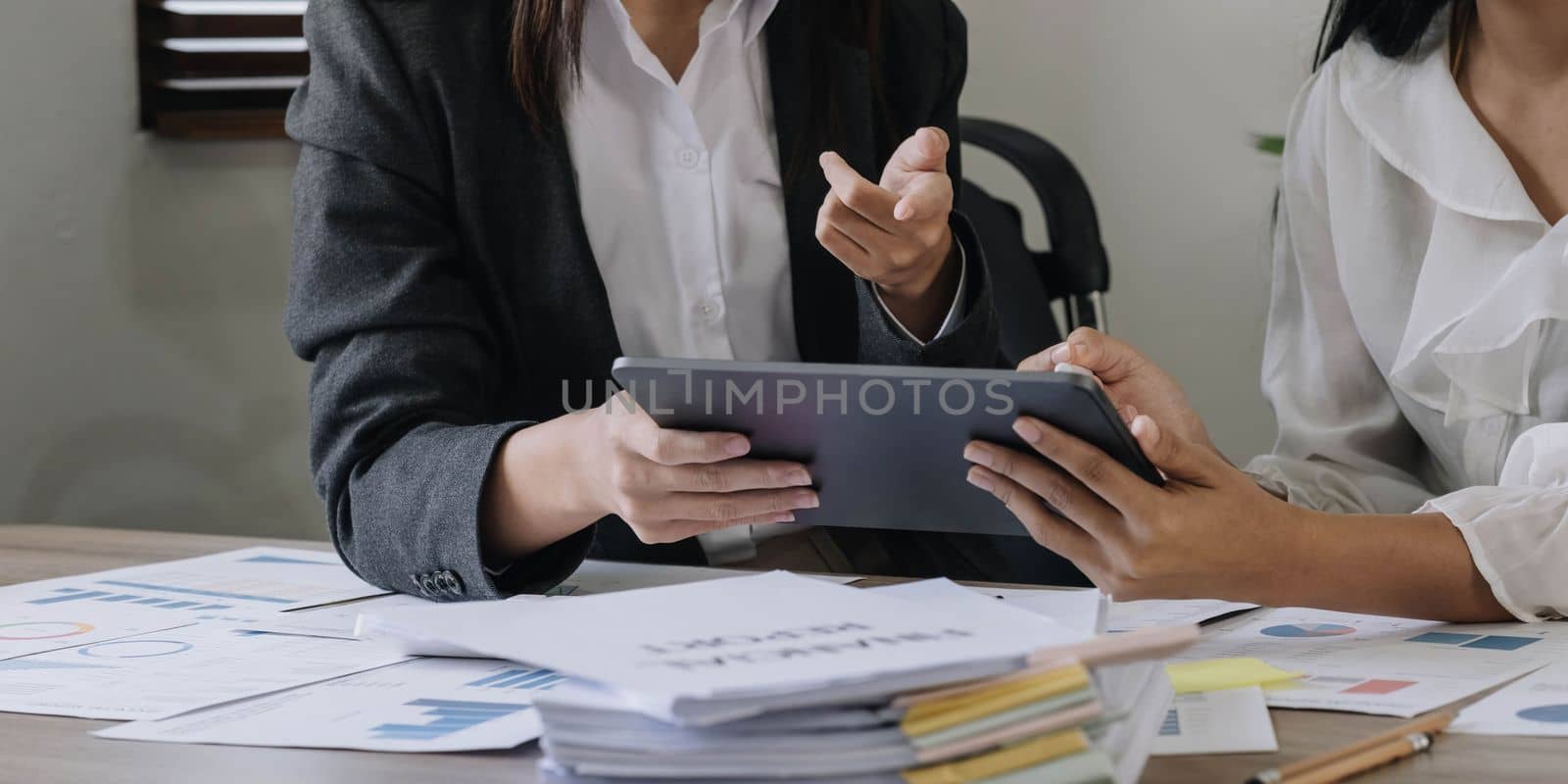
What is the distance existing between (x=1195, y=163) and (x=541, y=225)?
4.79 feet

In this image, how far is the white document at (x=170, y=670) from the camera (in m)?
0.75

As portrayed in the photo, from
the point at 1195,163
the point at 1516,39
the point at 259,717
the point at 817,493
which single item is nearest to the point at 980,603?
the point at 817,493

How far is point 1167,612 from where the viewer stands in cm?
94

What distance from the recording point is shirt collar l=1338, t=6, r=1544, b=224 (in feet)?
3.86

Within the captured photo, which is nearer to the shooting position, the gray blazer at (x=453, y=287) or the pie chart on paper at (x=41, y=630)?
the pie chart on paper at (x=41, y=630)

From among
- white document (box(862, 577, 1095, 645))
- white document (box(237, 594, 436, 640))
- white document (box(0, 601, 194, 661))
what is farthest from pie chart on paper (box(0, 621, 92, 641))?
white document (box(862, 577, 1095, 645))

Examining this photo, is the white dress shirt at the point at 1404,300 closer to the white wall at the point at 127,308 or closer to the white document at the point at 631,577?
the white document at the point at 631,577

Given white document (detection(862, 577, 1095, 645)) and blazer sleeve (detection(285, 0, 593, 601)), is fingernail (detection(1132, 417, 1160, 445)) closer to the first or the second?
white document (detection(862, 577, 1095, 645))

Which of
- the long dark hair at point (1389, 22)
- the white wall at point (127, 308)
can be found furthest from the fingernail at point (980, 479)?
the white wall at point (127, 308)

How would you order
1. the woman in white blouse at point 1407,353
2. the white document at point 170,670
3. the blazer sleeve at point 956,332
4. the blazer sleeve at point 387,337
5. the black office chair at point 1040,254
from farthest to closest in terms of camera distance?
the black office chair at point 1040,254 < the blazer sleeve at point 956,332 < the blazer sleeve at point 387,337 < the woman in white blouse at point 1407,353 < the white document at point 170,670

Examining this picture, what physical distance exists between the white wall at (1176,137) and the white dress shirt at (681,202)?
4.10 ft

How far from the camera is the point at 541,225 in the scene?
3.83ft

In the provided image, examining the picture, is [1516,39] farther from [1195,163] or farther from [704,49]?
[1195,163]

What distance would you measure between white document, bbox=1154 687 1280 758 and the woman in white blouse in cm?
12
